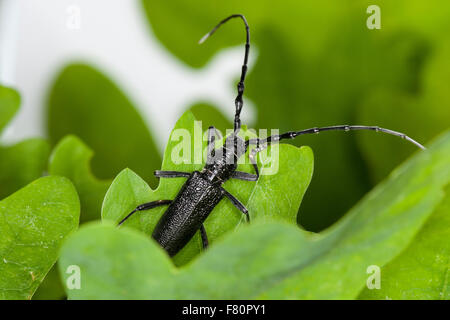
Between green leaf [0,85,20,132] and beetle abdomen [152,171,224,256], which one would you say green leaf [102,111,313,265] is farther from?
green leaf [0,85,20,132]

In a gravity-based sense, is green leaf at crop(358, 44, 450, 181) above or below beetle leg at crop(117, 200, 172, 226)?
above

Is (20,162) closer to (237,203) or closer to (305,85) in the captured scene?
(237,203)

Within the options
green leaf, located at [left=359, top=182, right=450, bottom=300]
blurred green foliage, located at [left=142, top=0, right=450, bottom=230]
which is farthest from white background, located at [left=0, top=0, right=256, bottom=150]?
green leaf, located at [left=359, top=182, right=450, bottom=300]

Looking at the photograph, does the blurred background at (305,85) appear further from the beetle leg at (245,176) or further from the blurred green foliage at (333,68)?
the beetle leg at (245,176)

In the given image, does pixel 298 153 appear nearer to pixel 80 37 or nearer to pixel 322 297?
pixel 322 297

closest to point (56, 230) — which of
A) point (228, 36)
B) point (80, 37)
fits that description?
point (228, 36)

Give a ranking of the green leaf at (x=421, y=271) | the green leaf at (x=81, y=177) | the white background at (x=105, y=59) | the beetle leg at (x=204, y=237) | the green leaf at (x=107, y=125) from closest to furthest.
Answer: the green leaf at (x=421, y=271) → the beetle leg at (x=204, y=237) → the green leaf at (x=81, y=177) → the green leaf at (x=107, y=125) → the white background at (x=105, y=59)

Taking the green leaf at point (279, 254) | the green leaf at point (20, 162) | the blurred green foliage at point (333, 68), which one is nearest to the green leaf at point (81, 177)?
the green leaf at point (20, 162)
